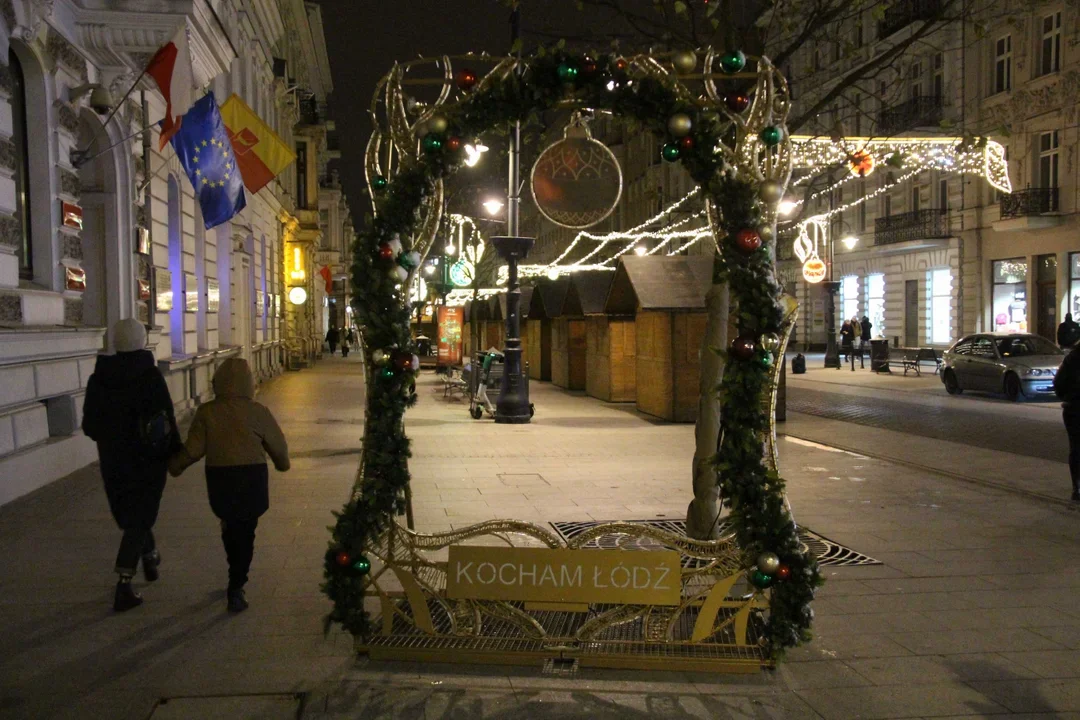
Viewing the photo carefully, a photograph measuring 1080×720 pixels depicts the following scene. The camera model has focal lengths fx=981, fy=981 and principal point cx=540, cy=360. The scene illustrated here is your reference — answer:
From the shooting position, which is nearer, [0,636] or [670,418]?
[0,636]

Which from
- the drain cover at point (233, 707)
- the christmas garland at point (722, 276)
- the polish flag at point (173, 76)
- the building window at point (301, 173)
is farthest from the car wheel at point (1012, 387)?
the building window at point (301, 173)

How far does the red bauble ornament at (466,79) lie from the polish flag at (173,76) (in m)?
7.11

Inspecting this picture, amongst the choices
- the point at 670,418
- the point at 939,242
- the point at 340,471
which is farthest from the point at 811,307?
the point at 340,471

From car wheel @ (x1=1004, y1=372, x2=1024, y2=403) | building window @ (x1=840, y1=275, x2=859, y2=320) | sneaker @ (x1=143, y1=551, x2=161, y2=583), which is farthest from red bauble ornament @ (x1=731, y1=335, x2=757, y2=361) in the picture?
building window @ (x1=840, y1=275, x2=859, y2=320)

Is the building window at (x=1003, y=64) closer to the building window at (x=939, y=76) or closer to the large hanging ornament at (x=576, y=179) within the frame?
the building window at (x=939, y=76)

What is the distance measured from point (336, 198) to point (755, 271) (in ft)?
195

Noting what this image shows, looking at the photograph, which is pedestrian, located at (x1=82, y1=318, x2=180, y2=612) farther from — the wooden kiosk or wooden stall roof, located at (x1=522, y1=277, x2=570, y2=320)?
wooden stall roof, located at (x1=522, y1=277, x2=570, y2=320)

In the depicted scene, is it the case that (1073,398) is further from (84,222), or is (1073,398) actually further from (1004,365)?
(1004,365)

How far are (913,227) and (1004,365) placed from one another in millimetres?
17038

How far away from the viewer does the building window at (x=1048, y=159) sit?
3027cm

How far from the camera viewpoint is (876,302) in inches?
1639

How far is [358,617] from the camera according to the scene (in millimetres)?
5305

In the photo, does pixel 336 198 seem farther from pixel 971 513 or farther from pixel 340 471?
pixel 971 513

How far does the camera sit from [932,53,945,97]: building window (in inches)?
1389
